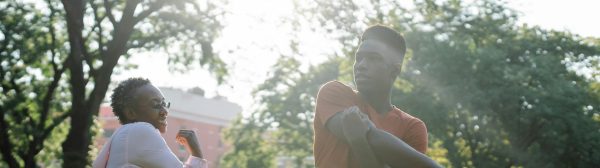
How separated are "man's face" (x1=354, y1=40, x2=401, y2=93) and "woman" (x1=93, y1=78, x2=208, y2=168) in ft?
3.15

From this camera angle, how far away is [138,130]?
3848 mm

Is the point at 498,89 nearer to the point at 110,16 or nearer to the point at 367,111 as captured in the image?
the point at 110,16

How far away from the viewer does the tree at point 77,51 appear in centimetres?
1772

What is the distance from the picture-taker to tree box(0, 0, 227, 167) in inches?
698

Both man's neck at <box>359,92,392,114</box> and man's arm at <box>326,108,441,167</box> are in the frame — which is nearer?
man's arm at <box>326,108,441,167</box>

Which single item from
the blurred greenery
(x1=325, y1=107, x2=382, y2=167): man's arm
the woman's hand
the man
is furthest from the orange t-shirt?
the blurred greenery

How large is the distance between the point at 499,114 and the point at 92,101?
1636 centimetres

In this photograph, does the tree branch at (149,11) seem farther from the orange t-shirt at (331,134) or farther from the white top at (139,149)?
the orange t-shirt at (331,134)

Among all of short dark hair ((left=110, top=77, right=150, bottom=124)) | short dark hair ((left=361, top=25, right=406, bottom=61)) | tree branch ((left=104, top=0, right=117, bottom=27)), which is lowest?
short dark hair ((left=110, top=77, right=150, bottom=124))

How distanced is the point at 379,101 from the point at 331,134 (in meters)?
0.32

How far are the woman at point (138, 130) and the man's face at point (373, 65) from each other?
0.96 m

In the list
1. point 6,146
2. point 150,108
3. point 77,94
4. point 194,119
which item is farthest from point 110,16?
point 194,119

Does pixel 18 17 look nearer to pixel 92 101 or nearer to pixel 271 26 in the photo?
pixel 92 101

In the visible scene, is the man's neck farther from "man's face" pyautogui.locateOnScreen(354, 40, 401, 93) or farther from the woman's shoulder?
the woman's shoulder
